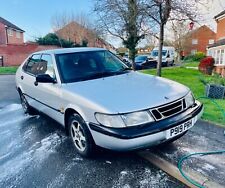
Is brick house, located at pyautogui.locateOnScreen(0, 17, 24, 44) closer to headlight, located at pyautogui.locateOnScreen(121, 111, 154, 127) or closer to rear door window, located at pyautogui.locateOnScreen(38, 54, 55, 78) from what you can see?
rear door window, located at pyautogui.locateOnScreen(38, 54, 55, 78)

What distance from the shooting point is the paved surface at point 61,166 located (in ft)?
9.76

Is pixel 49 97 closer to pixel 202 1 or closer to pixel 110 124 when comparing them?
pixel 110 124

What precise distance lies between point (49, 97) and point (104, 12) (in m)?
10.6

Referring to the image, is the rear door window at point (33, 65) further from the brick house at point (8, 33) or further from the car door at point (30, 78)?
the brick house at point (8, 33)

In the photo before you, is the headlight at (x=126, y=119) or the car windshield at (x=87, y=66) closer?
the headlight at (x=126, y=119)

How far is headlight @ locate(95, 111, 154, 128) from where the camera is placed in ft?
9.49

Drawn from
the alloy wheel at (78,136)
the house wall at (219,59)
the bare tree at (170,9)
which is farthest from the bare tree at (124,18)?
the alloy wheel at (78,136)

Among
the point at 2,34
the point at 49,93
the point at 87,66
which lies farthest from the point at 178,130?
the point at 2,34

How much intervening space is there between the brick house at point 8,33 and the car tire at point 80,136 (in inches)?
1500

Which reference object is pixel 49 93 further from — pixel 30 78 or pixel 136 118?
pixel 136 118

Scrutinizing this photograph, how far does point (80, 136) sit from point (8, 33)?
40001 millimetres

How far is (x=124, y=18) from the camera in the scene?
48.0 feet

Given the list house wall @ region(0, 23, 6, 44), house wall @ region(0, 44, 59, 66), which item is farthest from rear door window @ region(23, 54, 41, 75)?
house wall @ region(0, 23, 6, 44)

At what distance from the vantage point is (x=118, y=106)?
9.70 feet
